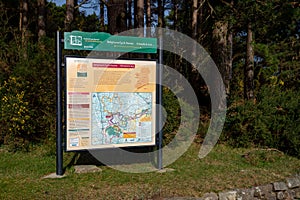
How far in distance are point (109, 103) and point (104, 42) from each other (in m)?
1.05

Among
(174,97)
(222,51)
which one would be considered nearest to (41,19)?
(222,51)

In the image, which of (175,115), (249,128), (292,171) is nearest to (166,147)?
(175,115)

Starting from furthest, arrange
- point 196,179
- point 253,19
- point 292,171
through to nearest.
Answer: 1. point 253,19
2. point 292,171
3. point 196,179

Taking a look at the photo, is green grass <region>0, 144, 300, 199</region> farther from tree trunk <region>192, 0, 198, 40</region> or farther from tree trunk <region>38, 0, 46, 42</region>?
tree trunk <region>38, 0, 46, 42</region>

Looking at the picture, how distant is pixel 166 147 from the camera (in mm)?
8539

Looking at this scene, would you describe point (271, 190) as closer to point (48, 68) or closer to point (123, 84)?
point (123, 84)

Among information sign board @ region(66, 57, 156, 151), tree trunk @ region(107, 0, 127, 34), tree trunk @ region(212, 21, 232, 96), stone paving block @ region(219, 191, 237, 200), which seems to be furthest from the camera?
tree trunk @ region(212, 21, 232, 96)

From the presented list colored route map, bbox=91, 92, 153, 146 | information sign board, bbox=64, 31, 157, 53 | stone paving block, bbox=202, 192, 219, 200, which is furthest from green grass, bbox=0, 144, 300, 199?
information sign board, bbox=64, 31, 157, 53

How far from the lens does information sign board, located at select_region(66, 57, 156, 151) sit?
5.95 metres

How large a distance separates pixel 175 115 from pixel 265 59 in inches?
450

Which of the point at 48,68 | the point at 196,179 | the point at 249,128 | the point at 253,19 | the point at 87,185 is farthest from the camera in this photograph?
the point at 253,19

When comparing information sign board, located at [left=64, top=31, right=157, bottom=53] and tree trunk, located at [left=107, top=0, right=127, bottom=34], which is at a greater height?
tree trunk, located at [left=107, top=0, right=127, bottom=34]

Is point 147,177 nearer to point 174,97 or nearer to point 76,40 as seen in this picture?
point 76,40

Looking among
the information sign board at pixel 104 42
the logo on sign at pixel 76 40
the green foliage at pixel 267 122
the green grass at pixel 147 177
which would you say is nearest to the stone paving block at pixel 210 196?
the green grass at pixel 147 177
